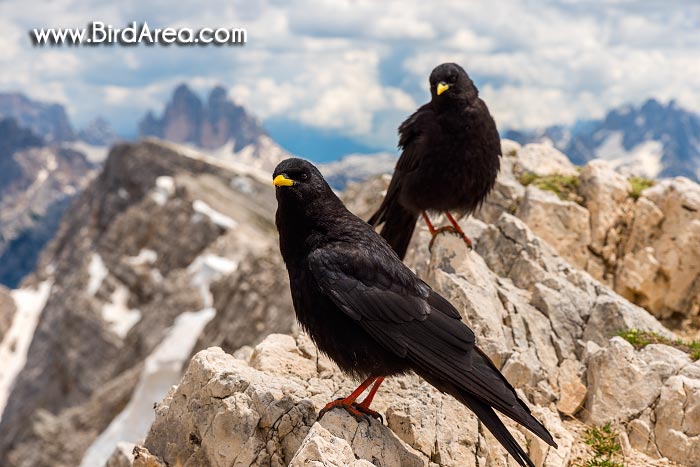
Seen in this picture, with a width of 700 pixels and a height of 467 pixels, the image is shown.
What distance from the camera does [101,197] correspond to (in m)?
81.3

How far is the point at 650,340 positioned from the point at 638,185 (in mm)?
7458

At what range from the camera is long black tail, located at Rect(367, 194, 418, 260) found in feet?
38.8

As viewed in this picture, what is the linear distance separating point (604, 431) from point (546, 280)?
134 inches

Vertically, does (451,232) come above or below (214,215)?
below

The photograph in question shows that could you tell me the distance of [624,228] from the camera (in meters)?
15.7

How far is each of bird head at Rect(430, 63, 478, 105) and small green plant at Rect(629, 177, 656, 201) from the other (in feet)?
24.8

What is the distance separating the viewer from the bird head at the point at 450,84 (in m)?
10.1

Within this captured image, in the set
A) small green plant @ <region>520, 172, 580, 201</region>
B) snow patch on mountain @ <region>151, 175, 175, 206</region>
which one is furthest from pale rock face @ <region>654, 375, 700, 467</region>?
snow patch on mountain @ <region>151, 175, 175, 206</region>

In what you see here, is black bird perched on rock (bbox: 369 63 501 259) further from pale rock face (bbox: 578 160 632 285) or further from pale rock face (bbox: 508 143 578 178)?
pale rock face (bbox: 508 143 578 178)

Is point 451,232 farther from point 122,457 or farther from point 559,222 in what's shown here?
point 122,457

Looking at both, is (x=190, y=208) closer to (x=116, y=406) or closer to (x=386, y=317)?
(x=116, y=406)

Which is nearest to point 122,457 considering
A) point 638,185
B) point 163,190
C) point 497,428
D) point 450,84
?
point 497,428

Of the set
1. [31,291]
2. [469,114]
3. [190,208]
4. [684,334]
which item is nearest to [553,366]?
[469,114]

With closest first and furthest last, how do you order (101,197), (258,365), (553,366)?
(258,365), (553,366), (101,197)
